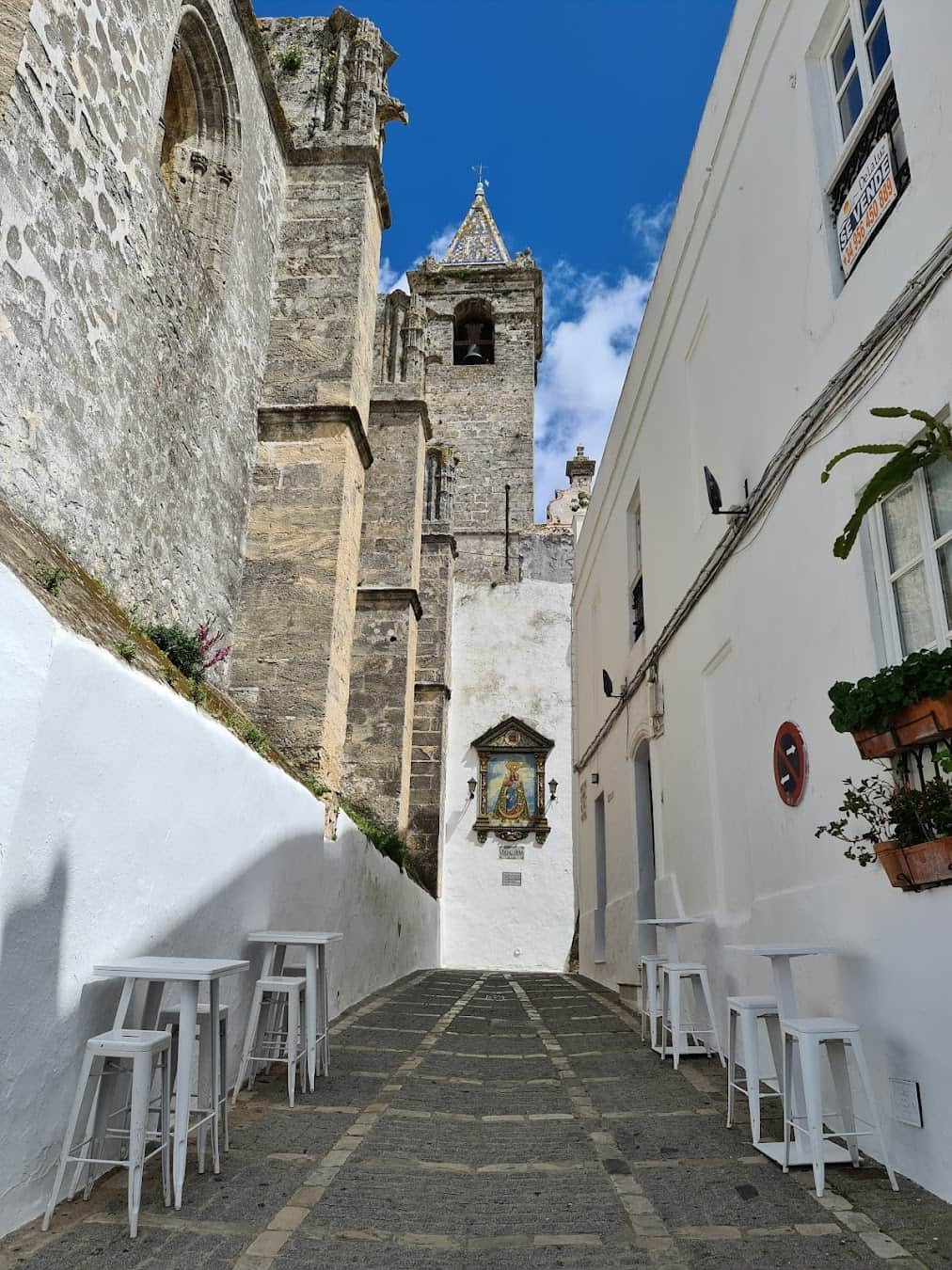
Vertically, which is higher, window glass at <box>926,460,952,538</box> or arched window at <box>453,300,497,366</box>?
arched window at <box>453,300,497,366</box>

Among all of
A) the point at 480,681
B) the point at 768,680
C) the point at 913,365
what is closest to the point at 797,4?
the point at 913,365

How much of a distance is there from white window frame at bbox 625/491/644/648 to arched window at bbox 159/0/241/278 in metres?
4.48

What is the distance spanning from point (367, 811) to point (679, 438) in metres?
5.97

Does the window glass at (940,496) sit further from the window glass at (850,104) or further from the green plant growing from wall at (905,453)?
the window glass at (850,104)

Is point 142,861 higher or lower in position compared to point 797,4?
lower

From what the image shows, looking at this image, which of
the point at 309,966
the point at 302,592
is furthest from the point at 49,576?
the point at 302,592

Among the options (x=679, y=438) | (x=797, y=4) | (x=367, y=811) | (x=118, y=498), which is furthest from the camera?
(x=367, y=811)

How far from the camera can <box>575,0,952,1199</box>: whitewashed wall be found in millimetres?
3150

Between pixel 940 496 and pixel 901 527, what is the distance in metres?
0.25

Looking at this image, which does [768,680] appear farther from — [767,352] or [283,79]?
[283,79]

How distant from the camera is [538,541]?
63.2ft

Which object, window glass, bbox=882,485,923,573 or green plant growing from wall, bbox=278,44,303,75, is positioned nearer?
window glass, bbox=882,485,923,573

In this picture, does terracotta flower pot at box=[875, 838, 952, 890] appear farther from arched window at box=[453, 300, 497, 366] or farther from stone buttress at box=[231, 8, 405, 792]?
arched window at box=[453, 300, 497, 366]

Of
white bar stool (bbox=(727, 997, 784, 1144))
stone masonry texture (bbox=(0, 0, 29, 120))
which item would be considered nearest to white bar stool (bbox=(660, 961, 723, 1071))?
white bar stool (bbox=(727, 997, 784, 1144))
